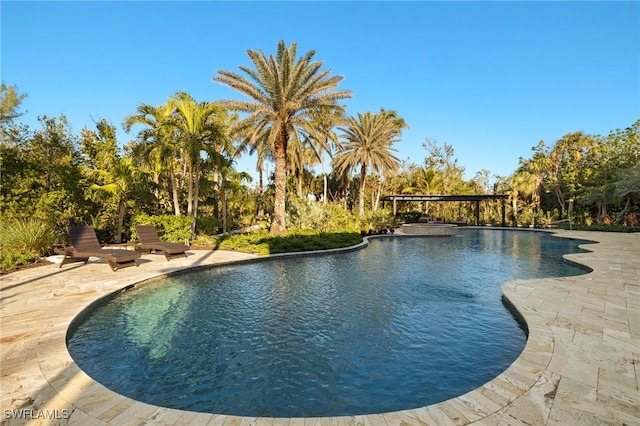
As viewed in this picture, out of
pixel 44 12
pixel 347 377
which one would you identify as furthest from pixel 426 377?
pixel 44 12

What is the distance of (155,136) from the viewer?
16359mm

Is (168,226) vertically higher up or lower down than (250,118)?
lower down

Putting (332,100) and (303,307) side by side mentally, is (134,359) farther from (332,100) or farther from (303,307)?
(332,100)

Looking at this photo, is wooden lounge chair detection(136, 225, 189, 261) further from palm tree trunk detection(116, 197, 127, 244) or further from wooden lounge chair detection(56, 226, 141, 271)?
palm tree trunk detection(116, 197, 127, 244)

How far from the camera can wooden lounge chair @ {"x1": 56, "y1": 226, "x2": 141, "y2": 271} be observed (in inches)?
379

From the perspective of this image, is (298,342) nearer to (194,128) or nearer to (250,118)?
(194,128)

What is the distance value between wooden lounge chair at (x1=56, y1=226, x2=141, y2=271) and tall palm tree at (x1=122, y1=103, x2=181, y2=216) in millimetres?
6360

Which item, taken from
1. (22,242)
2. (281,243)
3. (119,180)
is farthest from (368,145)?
(22,242)

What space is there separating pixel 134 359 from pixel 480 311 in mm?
6437

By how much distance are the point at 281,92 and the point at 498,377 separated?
56.4 ft

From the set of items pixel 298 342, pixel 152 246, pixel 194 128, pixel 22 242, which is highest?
pixel 194 128

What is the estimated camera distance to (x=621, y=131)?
30.3m
